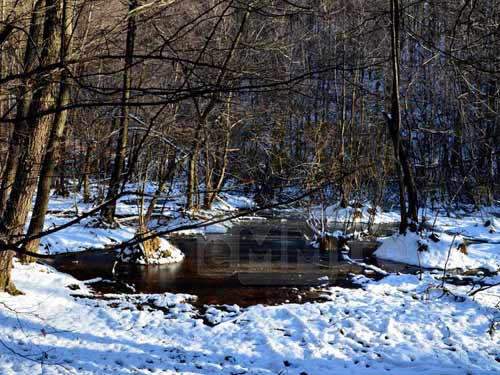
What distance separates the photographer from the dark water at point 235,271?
8.22m

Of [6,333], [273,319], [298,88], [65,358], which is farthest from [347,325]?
[298,88]

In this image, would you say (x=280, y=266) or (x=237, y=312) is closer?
(x=237, y=312)

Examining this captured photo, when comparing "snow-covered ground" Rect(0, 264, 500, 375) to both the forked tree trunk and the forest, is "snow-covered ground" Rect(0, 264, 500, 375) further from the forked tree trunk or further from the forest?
the forked tree trunk

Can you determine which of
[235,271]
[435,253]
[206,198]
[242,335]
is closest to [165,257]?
[235,271]

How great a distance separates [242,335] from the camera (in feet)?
19.9

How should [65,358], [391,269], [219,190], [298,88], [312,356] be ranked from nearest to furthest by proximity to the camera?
[219,190] < [298,88] < [65,358] < [312,356] < [391,269]

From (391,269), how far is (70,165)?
8.80 meters

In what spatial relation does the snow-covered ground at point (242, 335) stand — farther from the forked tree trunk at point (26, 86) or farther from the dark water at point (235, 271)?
the forked tree trunk at point (26, 86)

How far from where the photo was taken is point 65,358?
16.5 feet

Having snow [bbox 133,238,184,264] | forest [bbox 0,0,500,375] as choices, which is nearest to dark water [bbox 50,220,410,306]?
forest [bbox 0,0,500,375]

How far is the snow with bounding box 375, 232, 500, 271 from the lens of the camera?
423 inches

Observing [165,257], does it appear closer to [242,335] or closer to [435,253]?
[242,335]

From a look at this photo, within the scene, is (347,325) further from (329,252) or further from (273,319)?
(329,252)

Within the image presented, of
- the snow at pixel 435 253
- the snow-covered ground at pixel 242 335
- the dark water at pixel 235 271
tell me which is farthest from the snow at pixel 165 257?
the snow at pixel 435 253
